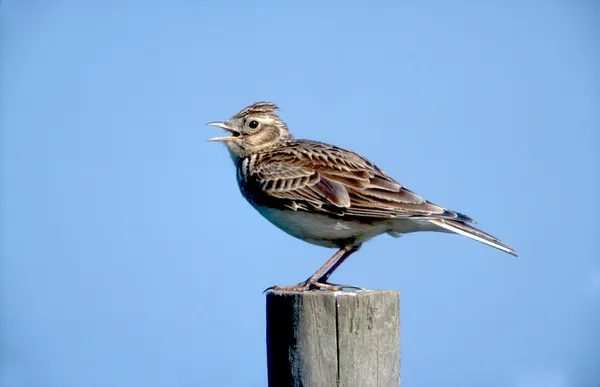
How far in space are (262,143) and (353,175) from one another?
1.71m

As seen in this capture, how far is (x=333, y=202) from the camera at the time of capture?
858 cm

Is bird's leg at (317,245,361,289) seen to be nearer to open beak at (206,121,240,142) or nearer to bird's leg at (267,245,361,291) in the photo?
bird's leg at (267,245,361,291)

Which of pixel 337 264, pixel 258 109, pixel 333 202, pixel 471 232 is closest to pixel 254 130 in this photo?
pixel 258 109

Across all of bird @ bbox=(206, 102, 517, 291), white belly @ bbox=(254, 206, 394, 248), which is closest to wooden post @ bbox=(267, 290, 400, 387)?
bird @ bbox=(206, 102, 517, 291)

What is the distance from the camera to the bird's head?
10.2 meters

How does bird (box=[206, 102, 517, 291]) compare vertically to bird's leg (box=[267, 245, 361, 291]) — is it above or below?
above

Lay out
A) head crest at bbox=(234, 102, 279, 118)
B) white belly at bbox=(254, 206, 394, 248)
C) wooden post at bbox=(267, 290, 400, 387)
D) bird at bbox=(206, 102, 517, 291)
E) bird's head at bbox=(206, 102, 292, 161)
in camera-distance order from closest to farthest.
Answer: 1. wooden post at bbox=(267, 290, 400, 387)
2. bird at bbox=(206, 102, 517, 291)
3. white belly at bbox=(254, 206, 394, 248)
4. bird's head at bbox=(206, 102, 292, 161)
5. head crest at bbox=(234, 102, 279, 118)

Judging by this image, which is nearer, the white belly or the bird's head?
the white belly

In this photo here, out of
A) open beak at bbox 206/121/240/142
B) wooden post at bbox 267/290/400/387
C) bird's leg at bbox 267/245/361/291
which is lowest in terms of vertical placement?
wooden post at bbox 267/290/400/387

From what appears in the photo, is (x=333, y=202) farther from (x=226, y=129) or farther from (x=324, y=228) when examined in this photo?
(x=226, y=129)

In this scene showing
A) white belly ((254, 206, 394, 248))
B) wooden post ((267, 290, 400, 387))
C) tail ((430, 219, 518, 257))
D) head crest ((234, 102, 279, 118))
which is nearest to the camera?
wooden post ((267, 290, 400, 387))

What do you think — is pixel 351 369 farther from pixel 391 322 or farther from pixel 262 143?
pixel 262 143

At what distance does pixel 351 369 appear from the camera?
18.6ft

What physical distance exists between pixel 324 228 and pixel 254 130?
215 centimetres
